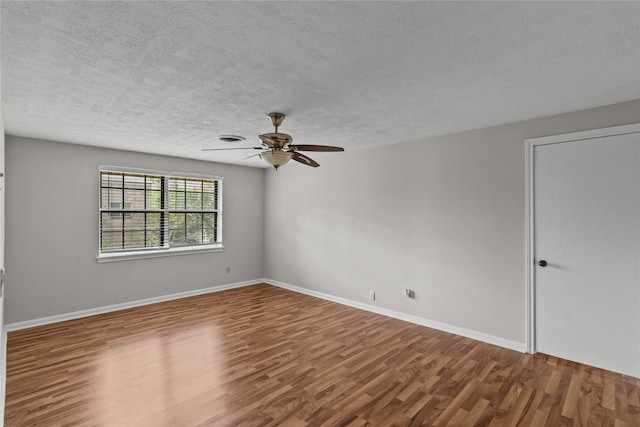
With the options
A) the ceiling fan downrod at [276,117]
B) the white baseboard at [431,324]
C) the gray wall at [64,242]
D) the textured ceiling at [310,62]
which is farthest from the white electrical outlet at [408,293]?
the gray wall at [64,242]

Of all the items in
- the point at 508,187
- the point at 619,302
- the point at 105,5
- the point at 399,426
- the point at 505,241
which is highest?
the point at 105,5

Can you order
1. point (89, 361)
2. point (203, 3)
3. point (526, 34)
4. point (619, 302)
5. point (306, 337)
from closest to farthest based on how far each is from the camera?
point (203, 3) < point (526, 34) < point (619, 302) < point (89, 361) < point (306, 337)

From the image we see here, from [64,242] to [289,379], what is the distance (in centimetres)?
374

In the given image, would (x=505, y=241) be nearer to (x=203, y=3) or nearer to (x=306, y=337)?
(x=306, y=337)

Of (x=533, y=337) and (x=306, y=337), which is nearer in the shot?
(x=533, y=337)

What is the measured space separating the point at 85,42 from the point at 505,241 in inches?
158

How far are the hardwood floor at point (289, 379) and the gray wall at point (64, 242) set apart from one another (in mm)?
468

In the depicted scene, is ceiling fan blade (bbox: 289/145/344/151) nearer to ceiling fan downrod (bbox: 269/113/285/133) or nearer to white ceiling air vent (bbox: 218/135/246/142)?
ceiling fan downrod (bbox: 269/113/285/133)

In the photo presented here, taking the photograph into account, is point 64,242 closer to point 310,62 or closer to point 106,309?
point 106,309

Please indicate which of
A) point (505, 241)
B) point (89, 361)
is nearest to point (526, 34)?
point (505, 241)

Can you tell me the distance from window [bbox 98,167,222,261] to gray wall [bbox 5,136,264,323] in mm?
142

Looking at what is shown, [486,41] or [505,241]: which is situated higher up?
[486,41]

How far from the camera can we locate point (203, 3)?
4.98ft

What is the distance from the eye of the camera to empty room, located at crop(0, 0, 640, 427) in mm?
1872
